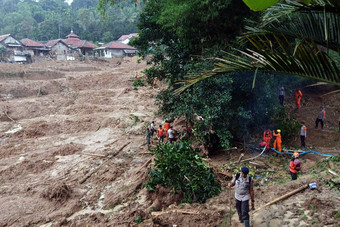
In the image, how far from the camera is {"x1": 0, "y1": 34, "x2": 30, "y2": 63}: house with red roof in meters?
38.9

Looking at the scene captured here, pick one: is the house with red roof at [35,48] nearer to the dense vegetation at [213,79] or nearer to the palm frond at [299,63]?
the dense vegetation at [213,79]

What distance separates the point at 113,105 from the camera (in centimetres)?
2214

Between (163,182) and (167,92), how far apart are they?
237 inches

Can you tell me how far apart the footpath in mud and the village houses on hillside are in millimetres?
17853

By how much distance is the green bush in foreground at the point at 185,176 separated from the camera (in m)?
7.63

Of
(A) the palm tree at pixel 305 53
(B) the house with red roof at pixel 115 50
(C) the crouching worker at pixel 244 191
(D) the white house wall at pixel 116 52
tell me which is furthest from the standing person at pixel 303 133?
(D) the white house wall at pixel 116 52

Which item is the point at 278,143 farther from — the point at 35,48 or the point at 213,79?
the point at 35,48

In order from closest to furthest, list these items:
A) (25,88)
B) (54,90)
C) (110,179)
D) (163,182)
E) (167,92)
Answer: (163,182) < (110,179) < (167,92) < (25,88) < (54,90)

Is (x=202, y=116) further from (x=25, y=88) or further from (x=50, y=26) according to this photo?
(x=50, y=26)

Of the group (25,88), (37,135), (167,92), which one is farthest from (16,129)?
(167,92)

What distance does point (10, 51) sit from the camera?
40.2 m

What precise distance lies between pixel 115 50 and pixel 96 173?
4209 cm

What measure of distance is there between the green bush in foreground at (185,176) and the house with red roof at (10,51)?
38.8 meters

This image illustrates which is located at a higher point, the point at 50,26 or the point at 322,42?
the point at 50,26
